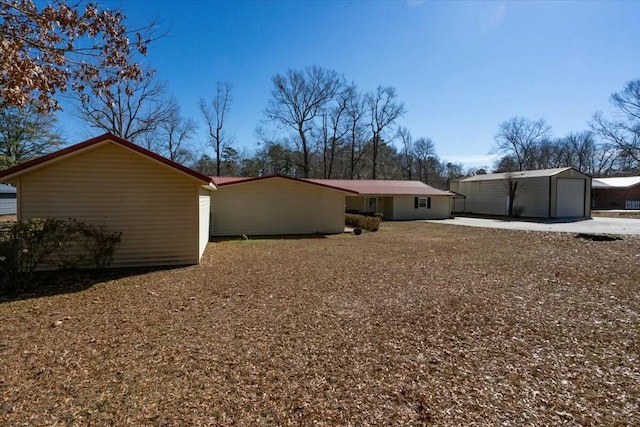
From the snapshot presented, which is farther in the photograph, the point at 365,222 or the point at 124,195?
the point at 365,222

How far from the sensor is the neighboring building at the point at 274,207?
51.9 ft

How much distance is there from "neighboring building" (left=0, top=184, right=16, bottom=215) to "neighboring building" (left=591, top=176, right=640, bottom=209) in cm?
5620

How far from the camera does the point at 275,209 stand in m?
16.5

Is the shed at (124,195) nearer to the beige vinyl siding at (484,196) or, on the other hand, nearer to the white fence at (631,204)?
the beige vinyl siding at (484,196)

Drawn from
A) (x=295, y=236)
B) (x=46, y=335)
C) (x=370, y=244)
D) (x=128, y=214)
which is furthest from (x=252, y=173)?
(x=46, y=335)

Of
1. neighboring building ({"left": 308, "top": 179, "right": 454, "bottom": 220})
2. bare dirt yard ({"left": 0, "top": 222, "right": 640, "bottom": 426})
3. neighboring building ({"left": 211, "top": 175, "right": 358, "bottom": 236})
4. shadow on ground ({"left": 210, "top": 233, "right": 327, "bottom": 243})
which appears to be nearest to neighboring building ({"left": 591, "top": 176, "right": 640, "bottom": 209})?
neighboring building ({"left": 308, "top": 179, "right": 454, "bottom": 220})

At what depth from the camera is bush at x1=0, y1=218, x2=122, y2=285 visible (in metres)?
6.57

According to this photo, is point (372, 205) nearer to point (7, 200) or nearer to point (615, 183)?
point (7, 200)

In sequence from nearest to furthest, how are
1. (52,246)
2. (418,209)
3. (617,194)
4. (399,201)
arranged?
1. (52,246)
2. (399,201)
3. (418,209)
4. (617,194)

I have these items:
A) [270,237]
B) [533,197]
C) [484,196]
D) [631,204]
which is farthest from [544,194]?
[270,237]

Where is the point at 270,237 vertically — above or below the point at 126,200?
below

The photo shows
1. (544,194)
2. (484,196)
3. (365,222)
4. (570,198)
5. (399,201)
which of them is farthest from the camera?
(484,196)

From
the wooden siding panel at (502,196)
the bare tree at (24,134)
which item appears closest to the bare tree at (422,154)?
the wooden siding panel at (502,196)

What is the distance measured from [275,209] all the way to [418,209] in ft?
49.4
